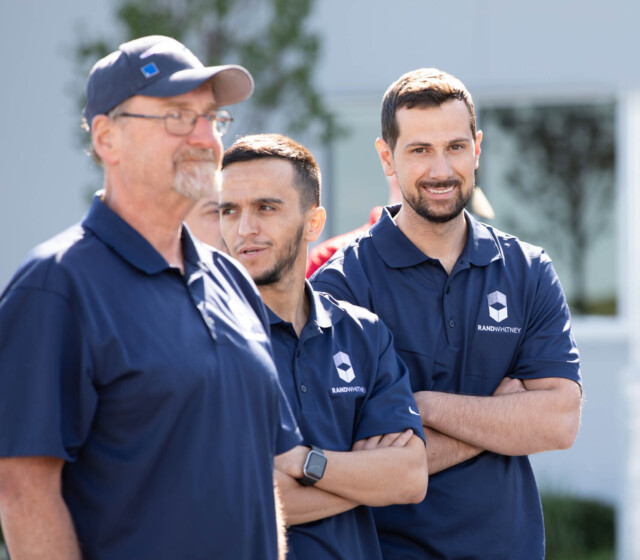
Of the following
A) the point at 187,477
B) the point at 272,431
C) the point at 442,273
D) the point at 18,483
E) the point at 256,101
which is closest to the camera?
the point at 18,483

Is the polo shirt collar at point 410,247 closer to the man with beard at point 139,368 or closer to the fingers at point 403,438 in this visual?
the fingers at point 403,438

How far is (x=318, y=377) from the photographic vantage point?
2.94 m

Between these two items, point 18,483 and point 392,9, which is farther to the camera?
point 392,9

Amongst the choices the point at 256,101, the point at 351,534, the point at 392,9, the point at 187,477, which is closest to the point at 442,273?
the point at 351,534

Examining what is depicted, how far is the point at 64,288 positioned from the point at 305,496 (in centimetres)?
104

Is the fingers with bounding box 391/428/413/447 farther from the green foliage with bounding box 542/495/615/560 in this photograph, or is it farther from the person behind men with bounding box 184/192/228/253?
the green foliage with bounding box 542/495/615/560

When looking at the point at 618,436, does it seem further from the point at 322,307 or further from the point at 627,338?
the point at 322,307

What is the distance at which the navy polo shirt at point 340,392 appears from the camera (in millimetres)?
2859

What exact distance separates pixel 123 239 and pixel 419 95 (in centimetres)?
150

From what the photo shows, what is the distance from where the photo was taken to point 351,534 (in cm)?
290

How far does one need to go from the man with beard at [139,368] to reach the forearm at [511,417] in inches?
34.3

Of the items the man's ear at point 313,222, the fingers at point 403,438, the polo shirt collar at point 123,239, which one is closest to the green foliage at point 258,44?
the man's ear at point 313,222

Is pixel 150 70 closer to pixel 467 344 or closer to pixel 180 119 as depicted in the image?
pixel 180 119

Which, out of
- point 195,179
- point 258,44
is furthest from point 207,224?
point 258,44
